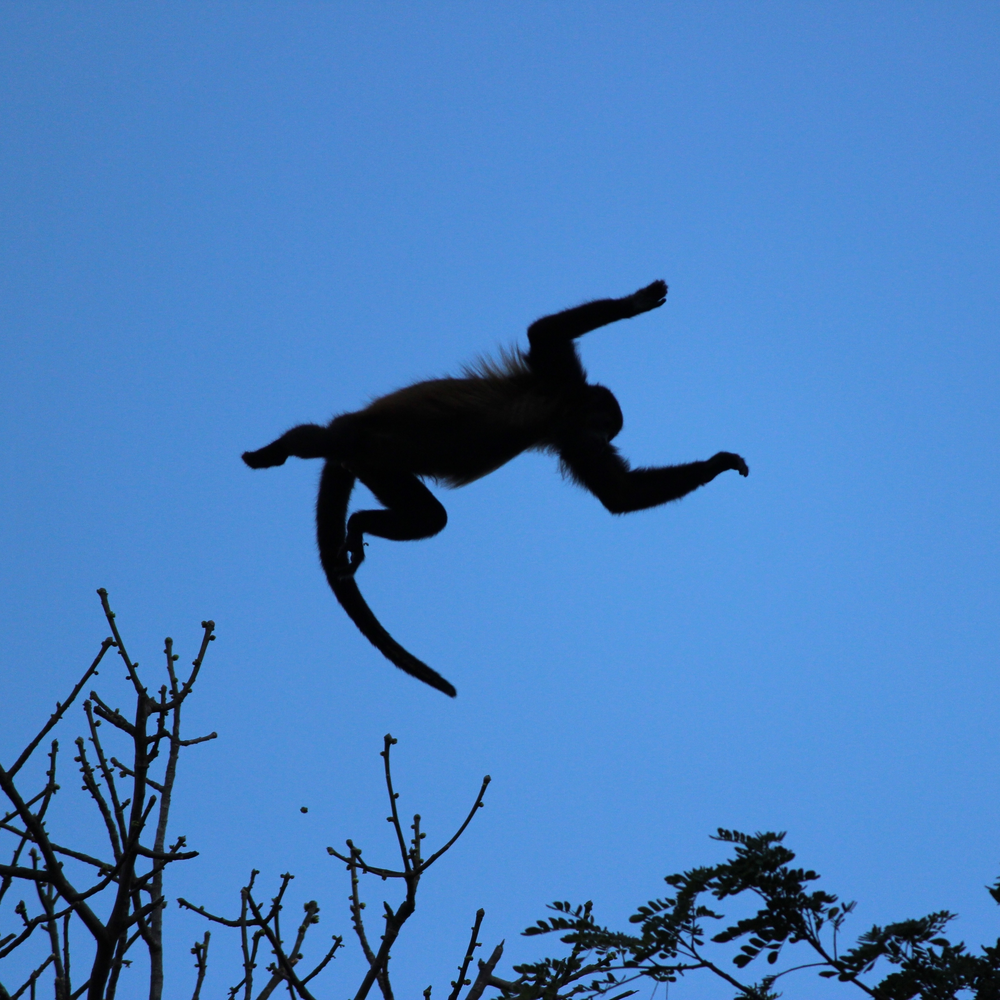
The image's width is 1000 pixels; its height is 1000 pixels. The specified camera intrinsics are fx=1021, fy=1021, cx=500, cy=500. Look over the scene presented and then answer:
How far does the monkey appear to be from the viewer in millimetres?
5594

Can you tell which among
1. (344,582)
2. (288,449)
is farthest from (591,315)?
(344,582)

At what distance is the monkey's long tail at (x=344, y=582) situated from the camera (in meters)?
5.81

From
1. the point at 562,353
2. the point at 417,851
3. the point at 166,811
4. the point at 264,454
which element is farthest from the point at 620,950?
the point at 562,353

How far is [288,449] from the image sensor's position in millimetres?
5250

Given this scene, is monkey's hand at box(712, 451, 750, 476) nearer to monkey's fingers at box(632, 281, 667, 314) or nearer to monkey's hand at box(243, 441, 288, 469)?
monkey's fingers at box(632, 281, 667, 314)

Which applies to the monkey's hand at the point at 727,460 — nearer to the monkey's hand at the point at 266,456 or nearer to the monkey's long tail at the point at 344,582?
the monkey's long tail at the point at 344,582

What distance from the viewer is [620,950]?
12.9ft

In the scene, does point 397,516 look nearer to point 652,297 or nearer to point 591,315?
point 591,315

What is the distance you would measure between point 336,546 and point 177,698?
2.39 m

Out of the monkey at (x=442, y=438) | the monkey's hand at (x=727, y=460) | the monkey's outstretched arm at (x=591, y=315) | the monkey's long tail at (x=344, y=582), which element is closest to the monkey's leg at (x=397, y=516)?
the monkey at (x=442, y=438)

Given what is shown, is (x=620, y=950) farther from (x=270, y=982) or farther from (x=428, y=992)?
(x=270, y=982)

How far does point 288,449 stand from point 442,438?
0.90 m

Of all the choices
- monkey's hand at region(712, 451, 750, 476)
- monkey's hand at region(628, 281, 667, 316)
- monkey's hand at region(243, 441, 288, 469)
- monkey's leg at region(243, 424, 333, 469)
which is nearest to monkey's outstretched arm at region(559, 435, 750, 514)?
monkey's hand at region(712, 451, 750, 476)

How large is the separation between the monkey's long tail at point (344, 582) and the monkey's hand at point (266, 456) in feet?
2.63
